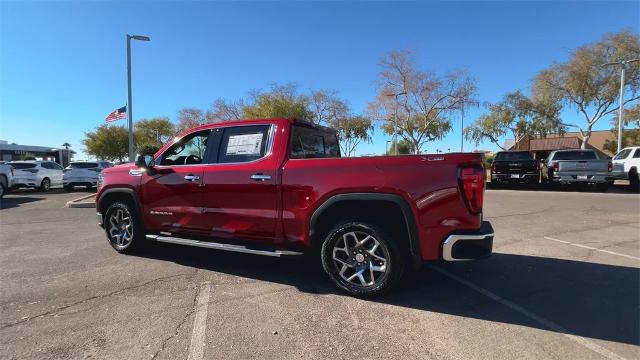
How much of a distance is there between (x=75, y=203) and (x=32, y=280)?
9.08 meters

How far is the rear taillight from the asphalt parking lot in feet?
3.60

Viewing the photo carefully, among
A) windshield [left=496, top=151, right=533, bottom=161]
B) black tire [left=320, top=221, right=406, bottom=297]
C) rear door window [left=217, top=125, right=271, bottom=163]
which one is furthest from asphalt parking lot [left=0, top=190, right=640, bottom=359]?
windshield [left=496, top=151, right=533, bottom=161]

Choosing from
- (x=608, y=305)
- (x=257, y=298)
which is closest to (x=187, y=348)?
(x=257, y=298)

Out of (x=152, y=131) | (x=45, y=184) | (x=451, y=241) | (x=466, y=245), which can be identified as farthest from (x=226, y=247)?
(x=152, y=131)

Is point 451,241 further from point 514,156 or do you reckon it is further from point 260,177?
point 514,156

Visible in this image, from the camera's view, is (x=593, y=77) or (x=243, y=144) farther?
(x=593, y=77)

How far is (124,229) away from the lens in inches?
237

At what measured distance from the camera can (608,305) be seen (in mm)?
3998

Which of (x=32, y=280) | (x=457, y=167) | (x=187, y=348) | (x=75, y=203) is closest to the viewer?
(x=187, y=348)

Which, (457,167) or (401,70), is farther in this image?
(401,70)

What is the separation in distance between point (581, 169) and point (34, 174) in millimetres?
24758

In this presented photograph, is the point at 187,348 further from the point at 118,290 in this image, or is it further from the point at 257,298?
the point at 118,290

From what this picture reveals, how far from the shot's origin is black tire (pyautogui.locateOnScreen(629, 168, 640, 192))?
1707 centimetres

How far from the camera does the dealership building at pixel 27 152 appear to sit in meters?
34.3
